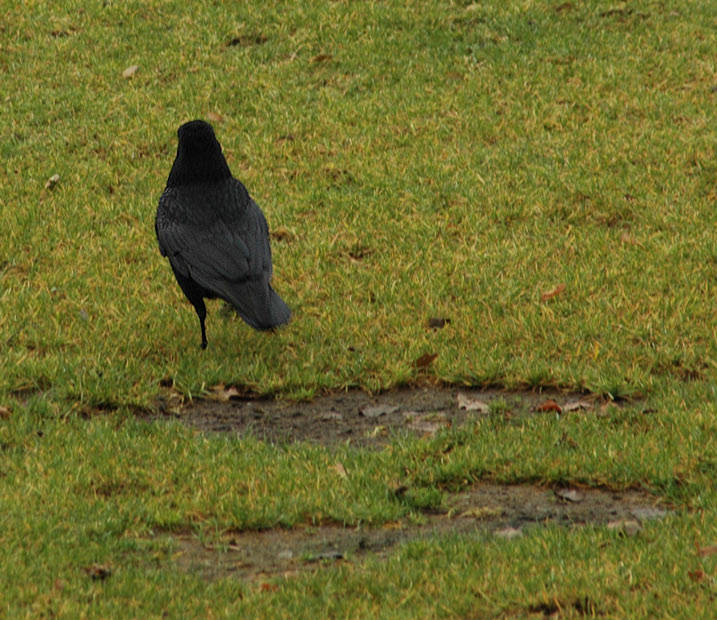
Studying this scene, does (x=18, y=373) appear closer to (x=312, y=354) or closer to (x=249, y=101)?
(x=312, y=354)

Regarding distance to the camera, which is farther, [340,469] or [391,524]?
[340,469]

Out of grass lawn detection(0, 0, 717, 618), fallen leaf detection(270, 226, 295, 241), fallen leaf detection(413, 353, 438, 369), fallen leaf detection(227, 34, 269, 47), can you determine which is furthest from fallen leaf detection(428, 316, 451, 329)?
fallen leaf detection(227, 34, 269, 47)

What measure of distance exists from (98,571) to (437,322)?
12.6 ft

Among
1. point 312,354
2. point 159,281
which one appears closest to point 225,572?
point 312,354

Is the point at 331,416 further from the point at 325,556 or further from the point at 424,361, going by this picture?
the point at 325,556

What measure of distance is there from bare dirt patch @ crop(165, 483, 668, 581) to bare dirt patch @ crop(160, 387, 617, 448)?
975 mm

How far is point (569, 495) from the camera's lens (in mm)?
5922

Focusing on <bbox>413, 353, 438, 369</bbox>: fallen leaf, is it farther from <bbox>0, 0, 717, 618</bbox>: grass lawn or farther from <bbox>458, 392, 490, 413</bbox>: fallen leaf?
<bbox>458, 392, 490, 413</bbox>: fallen leaf

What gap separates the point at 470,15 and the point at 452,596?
10.1 metres

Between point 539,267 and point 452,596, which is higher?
point 452,596

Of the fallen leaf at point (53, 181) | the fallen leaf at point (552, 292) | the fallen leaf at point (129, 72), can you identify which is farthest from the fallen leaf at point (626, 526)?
the fallen leaf at point (129, 72)

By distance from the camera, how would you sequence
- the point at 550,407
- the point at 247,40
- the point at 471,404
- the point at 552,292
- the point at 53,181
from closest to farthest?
1. the point at 550,407
2. the point at 471,404
3. the point at 552,292
4. the point at 53,181
5. the point at 247,40

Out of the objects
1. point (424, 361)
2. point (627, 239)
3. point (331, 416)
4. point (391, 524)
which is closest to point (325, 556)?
point (391, 524)

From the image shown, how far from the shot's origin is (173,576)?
16.6ft
